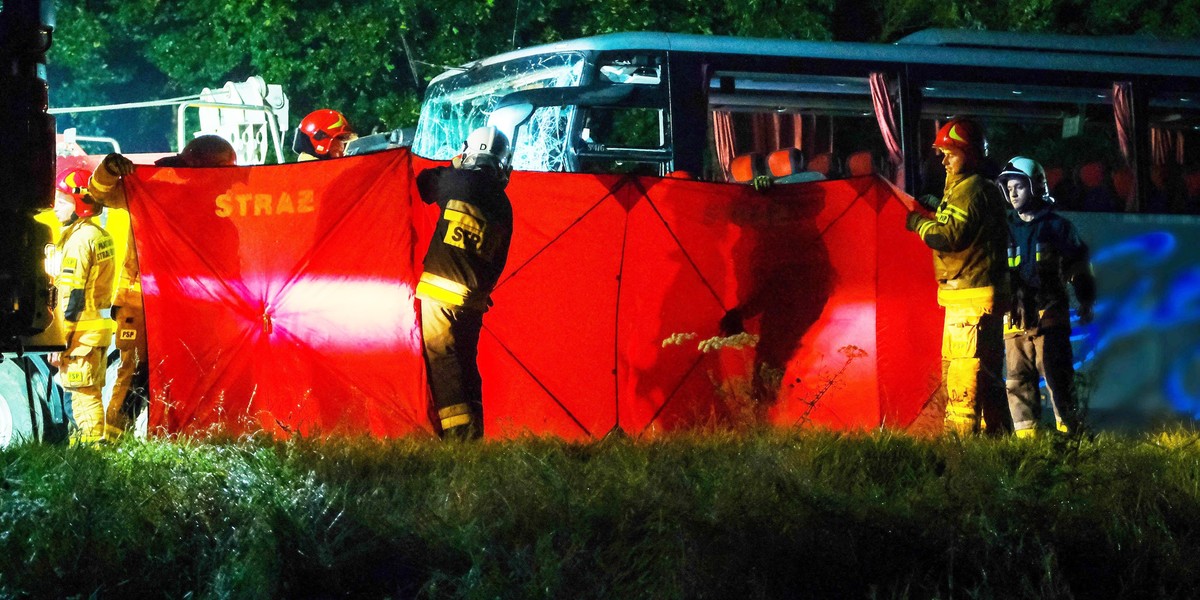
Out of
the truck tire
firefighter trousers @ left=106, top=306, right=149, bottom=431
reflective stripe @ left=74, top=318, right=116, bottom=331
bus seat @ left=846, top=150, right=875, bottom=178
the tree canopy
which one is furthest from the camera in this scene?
the tree canopy

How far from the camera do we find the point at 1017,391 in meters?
8.55

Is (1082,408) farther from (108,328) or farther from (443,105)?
(443,105)

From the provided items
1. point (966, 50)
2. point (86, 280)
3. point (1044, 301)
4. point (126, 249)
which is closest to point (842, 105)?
point (966, 50)

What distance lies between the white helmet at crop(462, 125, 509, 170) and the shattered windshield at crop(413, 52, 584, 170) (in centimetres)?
256

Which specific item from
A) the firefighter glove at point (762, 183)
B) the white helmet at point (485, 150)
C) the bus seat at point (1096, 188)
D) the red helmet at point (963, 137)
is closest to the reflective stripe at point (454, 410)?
the white helmet at point (485, 150)

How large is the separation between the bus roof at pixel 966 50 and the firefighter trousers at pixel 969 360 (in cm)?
371

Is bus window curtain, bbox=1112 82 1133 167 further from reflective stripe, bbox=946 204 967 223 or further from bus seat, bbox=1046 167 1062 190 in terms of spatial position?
reflective stripe, bbox=946 204 967 223

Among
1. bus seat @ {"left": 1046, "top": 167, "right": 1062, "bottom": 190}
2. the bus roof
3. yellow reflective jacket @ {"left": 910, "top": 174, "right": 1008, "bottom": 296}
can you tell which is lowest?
yellow reflective jacket @ {"left": 910, "top": 174, "right": 1008, "bottom": 296}

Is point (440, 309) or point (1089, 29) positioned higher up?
point (1089, 29)

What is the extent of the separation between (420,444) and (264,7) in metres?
15.8

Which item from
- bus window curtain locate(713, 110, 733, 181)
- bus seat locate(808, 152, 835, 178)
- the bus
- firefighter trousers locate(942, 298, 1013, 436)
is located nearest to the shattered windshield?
the bus

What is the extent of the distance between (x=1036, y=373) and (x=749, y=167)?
115 inches

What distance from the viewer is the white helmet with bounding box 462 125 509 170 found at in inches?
299

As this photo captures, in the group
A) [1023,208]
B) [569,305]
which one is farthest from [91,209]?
[1023,208]
